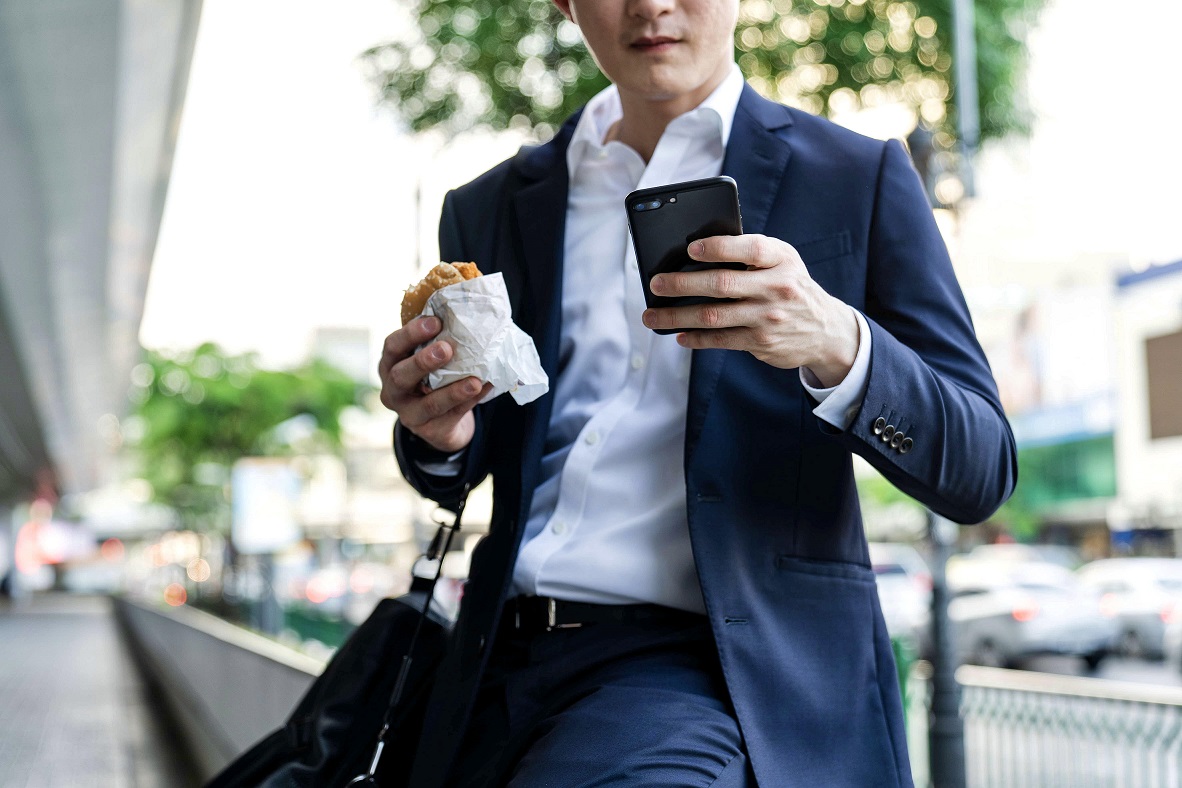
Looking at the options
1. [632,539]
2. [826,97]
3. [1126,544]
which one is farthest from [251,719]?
[1126,544]

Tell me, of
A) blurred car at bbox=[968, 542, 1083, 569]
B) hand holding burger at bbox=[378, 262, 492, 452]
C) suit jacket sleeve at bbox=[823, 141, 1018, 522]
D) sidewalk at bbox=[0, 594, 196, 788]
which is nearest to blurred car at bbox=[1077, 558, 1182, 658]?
blurred car at bbox=[968, 542, 1083, 569]

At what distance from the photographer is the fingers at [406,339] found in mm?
1769

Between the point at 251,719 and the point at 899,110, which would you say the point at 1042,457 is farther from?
the point at 251,719

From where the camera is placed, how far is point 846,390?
5.10 feet

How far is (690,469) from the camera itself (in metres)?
1.69

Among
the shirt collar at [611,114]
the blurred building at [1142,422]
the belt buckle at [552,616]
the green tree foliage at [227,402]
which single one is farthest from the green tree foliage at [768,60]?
the blurred building at [1142,422]

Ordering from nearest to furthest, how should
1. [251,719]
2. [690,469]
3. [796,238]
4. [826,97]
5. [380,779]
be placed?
[690,469] < [796,238] < [380,779] < [251,719] < [826,97]

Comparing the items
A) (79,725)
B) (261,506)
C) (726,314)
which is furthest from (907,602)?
(726,314)

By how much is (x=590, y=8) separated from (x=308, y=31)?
352 inches

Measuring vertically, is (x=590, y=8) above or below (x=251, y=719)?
above

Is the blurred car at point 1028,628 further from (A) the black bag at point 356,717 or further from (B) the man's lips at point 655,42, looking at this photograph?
(B) the man's lips at point 655,42

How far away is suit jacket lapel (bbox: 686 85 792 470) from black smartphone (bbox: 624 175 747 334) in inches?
10.1

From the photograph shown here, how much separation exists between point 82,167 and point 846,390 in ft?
28.5

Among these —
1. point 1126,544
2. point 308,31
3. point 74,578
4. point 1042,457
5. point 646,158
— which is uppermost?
point 308,31
